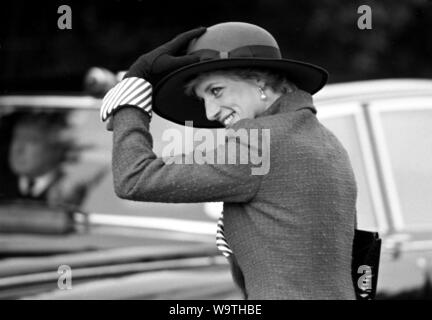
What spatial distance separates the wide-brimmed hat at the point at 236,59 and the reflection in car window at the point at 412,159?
1486 mm

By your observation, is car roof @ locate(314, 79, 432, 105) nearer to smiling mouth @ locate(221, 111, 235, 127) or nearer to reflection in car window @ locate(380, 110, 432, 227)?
reflection in car window @ locate(380, 110, 432, 227)

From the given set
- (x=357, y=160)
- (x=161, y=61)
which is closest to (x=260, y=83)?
(x=161, y=61)

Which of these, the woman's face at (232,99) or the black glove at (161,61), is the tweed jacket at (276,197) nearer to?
the woman's face at (232,99)

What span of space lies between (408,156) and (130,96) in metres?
1.86

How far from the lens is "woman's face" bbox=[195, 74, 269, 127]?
2.28m

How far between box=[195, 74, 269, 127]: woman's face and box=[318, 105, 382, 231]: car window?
1.47 metres

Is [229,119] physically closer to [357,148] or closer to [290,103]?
[290,103]

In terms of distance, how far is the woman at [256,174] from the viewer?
2.13 m

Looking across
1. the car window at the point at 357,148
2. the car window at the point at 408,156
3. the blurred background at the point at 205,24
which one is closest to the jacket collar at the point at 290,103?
the car window at the point at 357,148

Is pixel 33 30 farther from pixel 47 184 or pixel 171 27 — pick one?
pixel 47 184

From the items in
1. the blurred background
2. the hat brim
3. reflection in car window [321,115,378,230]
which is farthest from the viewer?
the blurred background

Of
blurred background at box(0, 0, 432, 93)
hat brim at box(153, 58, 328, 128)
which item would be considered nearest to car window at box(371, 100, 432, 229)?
hat brim at box(153, 58, 328, 128)
